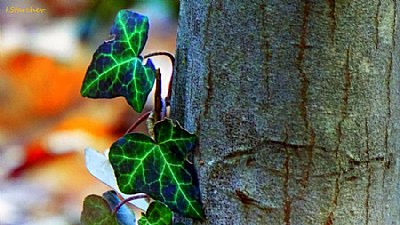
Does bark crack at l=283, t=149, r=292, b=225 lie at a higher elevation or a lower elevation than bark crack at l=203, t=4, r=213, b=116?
lower

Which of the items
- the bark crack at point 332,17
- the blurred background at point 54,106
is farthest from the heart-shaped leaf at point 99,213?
the blurred background at point 54,106

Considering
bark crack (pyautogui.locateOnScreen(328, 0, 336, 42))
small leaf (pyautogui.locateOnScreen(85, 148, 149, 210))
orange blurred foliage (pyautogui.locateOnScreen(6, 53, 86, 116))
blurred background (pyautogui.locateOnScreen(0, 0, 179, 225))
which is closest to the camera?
bark crack (pyautogui.locateOnScreen(328, 0, 336, 42))

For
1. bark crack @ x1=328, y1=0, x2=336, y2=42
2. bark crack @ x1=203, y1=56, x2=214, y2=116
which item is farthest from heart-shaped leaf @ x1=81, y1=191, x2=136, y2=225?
bark crack @ x1=328, y1=0, x2=336, y2=42

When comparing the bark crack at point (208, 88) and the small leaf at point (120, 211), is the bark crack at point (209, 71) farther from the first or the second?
the small leaf at point (120, 211)

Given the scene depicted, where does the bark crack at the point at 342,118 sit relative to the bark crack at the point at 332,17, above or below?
below

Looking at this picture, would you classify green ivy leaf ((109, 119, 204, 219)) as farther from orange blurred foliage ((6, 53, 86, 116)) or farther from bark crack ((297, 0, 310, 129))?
orange blurred foliage ((6, 53, 86, 116))

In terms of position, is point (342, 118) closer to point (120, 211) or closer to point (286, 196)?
point (286, 196)

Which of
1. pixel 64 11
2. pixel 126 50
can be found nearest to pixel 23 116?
pixel 64 11

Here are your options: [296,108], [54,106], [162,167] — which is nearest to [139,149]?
[162,167]
